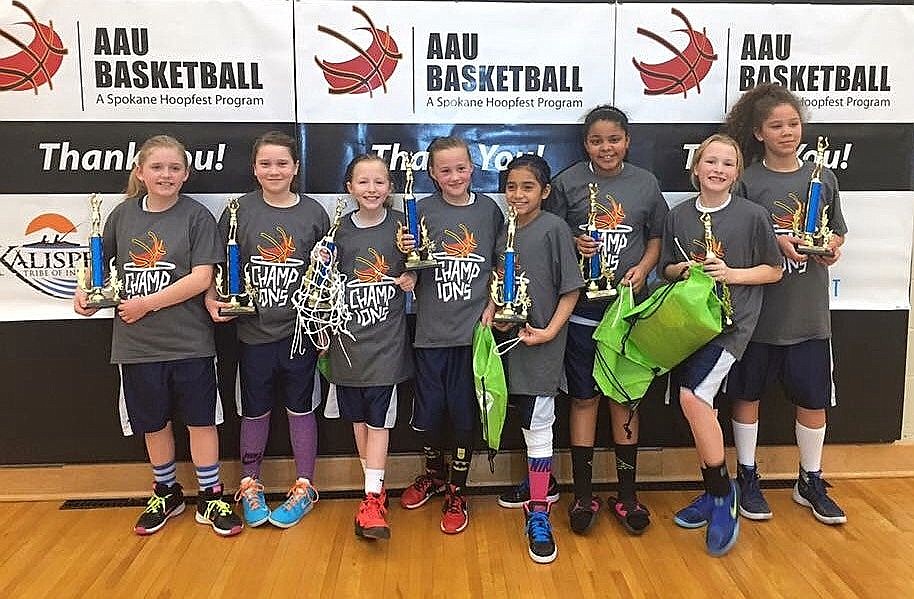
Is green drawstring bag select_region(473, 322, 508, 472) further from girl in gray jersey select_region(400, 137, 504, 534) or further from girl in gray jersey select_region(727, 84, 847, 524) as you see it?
girl in gray jersey select_region(727, 84, 847, 524)

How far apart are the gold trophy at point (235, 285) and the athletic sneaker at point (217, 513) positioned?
0.68 meters

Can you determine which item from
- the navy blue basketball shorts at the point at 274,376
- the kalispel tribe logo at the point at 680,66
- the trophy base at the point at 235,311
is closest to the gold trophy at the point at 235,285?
the trophy base at the point at 235,311

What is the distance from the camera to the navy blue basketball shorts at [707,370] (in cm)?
258

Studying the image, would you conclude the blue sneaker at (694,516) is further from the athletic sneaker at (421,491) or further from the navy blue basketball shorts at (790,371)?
the athletic sneaker at (421,491)

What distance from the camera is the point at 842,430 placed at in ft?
10.5

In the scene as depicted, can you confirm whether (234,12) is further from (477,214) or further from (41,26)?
(477,214)

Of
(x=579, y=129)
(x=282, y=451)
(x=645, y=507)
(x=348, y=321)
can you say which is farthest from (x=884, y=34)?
(x=282, y=451)

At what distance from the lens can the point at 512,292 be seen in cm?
250

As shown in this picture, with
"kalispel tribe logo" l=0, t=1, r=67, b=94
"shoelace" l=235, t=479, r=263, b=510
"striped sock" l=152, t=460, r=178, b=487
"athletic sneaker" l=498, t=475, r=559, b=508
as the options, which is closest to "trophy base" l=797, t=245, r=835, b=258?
"athletic sneaker" l=498, t=475, r=559, b=508

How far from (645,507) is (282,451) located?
141 cm

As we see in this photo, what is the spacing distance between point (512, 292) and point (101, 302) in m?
1.32

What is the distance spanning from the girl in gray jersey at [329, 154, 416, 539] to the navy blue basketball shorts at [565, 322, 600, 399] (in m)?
0.58

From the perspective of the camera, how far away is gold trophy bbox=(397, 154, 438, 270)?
8.44 ft

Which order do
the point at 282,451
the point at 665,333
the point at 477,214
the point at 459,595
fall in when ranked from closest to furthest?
1. the point at 459,595
2. the point at 665,333
3. the point at 477,214
4. the point at 282,451
